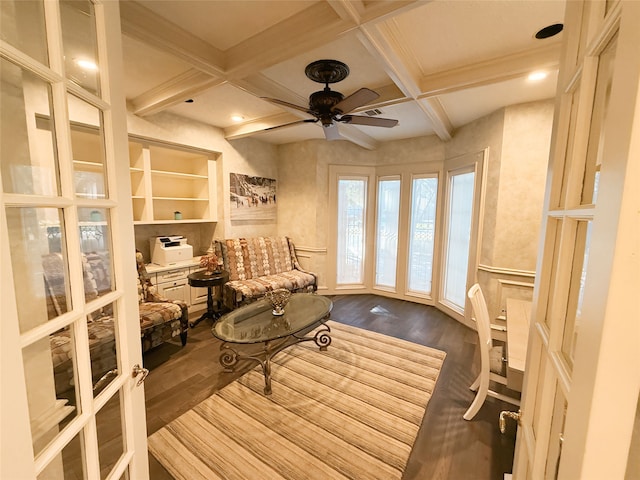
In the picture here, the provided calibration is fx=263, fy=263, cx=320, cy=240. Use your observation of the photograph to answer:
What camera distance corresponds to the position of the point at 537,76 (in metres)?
2.13

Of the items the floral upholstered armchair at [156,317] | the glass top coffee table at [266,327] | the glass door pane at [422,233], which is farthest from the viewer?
the glass door pane at [422,233]

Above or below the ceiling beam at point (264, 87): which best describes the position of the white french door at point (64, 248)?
below

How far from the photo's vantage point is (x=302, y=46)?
1764 mm

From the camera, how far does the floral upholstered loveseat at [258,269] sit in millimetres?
3600

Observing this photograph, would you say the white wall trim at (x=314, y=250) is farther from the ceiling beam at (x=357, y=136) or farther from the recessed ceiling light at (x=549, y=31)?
the recessed ceiling light at (x=549, y=31)

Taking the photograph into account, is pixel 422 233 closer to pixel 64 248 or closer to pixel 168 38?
pixel 168 38

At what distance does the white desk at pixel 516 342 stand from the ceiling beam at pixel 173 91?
2.94m

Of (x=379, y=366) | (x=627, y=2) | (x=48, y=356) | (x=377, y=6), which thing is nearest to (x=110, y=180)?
(x=48, y=356)

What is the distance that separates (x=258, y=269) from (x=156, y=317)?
1729 millimetres

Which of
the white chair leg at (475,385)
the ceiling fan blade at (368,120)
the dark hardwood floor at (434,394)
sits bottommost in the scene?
the dark hardwood floor at (434,394)

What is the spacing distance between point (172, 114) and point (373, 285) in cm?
402

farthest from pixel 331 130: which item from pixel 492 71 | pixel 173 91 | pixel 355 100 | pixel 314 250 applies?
pixel 314 250

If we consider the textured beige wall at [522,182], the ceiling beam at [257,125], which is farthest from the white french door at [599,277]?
the ceiling beam at [257,125]

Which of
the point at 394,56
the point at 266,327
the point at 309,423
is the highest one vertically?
the point at 394,56
